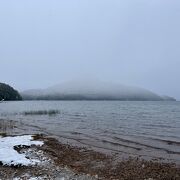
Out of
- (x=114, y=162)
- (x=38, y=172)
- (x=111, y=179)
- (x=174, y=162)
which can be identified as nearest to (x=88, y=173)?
(x=111, y=179)

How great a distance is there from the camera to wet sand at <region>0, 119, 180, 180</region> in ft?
52.7

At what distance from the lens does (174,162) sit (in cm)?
2119

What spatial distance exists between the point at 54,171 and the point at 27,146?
947 centimetres

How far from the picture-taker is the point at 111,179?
15617 mm

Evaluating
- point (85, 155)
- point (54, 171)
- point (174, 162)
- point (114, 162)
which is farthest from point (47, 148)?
point (174, 162)

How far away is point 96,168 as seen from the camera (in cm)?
1834

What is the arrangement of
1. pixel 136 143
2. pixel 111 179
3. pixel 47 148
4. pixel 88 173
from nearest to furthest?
pixel 111 179 → pixel 88 173 → pixel 47 148 → pixel 136 143

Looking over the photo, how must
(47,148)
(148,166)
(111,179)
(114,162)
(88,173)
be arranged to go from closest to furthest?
1. (111,179)
2. (88,173)
3. (148,166)
4. (114,162)
5. (47,148)

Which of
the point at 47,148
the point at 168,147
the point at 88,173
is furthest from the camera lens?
the point at 168,147

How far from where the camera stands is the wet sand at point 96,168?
16062mm

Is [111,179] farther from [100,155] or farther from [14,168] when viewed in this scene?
[100,155]

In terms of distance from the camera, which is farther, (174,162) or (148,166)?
(174,162)

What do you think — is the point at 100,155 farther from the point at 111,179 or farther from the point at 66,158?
the point at 111,179

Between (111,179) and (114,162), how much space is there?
15.9 ft
